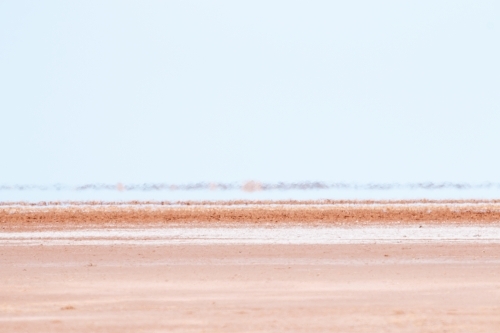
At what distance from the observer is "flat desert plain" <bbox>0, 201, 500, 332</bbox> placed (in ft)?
36.4

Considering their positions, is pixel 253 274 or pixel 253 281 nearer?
pixel 253 281

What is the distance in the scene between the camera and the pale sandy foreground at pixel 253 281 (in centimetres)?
1100

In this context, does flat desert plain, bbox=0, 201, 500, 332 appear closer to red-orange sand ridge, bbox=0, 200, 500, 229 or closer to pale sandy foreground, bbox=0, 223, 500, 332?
pale sandy foreground, bbox=0, 223, 500, 332

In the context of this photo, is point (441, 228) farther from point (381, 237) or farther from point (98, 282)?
point (98, 282)

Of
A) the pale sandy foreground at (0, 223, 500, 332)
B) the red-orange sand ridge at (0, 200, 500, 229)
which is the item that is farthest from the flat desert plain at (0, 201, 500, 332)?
the red-orange sand ridge at (0, 200, 500, 229)

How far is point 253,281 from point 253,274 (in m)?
0.95

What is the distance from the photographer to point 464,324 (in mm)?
10617

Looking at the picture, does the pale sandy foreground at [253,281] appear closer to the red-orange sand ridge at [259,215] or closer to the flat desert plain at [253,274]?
the flat desert plain at [253,274]

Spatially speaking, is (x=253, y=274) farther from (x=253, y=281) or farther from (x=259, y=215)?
(x=259, y=215)

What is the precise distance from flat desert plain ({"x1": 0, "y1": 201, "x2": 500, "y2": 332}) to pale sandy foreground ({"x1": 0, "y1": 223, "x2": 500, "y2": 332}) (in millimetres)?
28

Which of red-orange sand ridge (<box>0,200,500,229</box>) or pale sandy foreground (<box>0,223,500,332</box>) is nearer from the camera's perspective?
pale sandy foreground (<box>0,223,500,332</box>)

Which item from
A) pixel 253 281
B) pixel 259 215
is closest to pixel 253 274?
pixel 253 281

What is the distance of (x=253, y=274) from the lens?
15773 mm

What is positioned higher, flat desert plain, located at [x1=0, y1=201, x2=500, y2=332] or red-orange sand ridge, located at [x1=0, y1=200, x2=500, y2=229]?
flat desert plain, located at [x1=0, y1=201, x2=500, y2=332]
